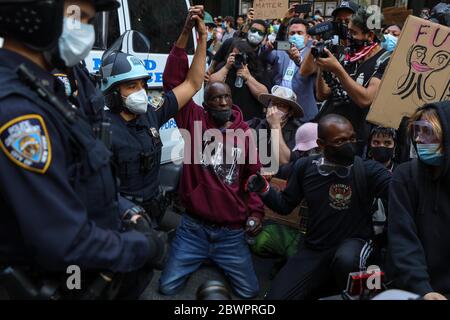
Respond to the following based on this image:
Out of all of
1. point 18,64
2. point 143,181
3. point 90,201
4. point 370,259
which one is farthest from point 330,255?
point 18,64

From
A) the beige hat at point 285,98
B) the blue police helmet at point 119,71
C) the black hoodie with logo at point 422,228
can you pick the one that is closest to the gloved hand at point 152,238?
the blue police helmet at point 119,71

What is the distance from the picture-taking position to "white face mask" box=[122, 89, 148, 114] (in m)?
2.61

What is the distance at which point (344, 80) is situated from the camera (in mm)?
3289

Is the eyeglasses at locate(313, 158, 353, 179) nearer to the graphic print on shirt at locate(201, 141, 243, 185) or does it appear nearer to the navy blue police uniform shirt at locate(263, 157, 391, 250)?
the navy blue police uniform shirt at locate(263, 157, 391, 250)

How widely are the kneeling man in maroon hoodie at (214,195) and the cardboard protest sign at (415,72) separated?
1025mm

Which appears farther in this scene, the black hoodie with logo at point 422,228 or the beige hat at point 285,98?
the beige hat at point 285,98

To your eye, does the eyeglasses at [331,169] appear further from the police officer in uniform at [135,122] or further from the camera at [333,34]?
the camera at [333,34]

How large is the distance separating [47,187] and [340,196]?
191 centimetres

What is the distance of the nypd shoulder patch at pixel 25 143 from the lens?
1.26 meters

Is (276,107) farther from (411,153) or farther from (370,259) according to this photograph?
(370,259)

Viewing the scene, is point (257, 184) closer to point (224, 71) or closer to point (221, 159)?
point (221, 159)
